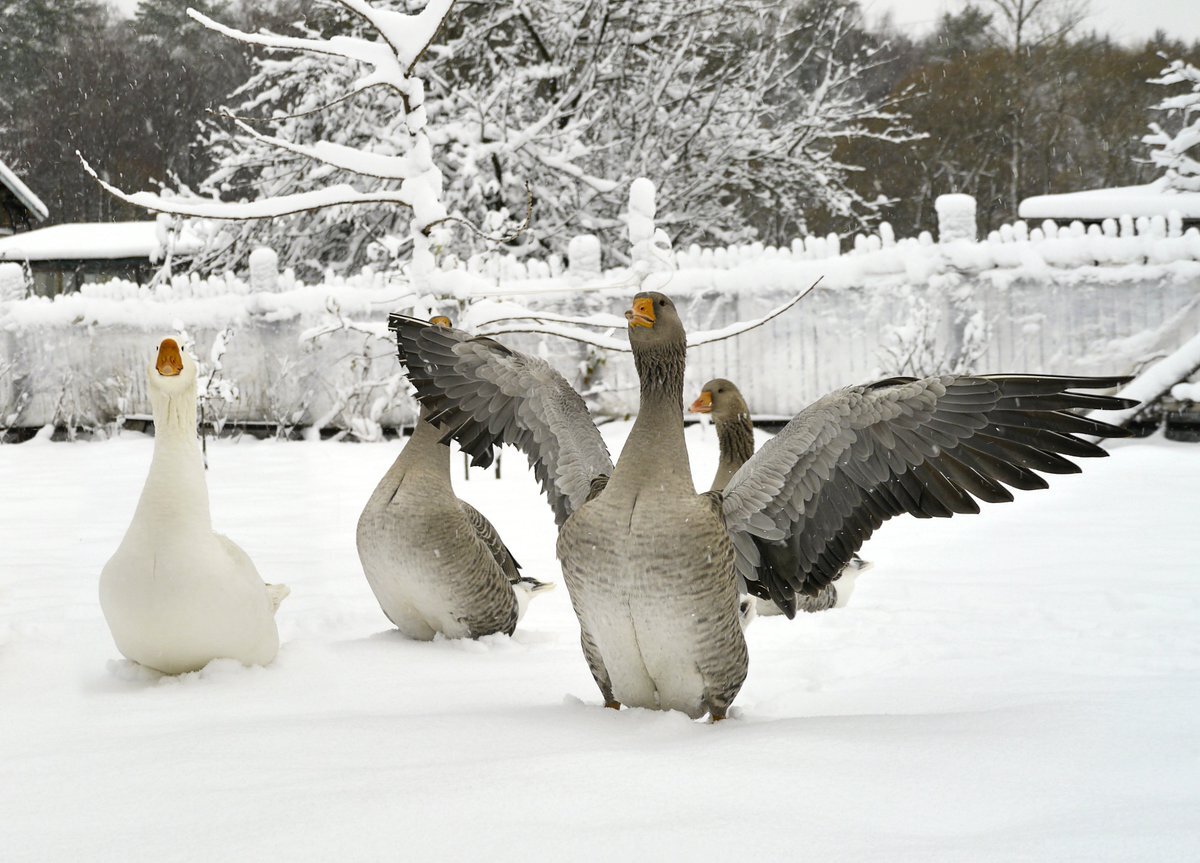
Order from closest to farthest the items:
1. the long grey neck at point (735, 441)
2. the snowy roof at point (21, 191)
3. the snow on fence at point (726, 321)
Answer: the long grey neck at point (735, 441)
the snow on fence at point (726, 321)
the snowy roof at point (21, 191)

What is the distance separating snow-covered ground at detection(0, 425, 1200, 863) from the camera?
6.13ft

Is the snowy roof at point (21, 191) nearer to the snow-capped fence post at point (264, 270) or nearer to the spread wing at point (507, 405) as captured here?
the snow-capped fence post at point (264, 270)

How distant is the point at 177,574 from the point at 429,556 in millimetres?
995

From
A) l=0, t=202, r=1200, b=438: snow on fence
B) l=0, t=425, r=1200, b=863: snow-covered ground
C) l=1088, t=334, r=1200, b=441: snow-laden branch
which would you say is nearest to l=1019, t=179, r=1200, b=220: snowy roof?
l=0, t=202, r=1200, b=438: snow on fence

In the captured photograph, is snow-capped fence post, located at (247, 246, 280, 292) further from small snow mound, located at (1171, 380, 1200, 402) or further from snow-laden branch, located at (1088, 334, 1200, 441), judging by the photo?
small snow mound, located at (1171, 380, 1200, 402)

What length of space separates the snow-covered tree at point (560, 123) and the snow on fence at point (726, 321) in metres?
2.48

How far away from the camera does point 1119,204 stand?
48.4 feet

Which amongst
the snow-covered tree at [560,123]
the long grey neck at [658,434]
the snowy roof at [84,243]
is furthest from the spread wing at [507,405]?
the snowy roof at [84,243]

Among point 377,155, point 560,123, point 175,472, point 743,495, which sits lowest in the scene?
point 743,495

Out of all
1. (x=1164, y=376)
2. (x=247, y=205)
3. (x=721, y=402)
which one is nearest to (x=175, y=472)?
(x=721, y=402)

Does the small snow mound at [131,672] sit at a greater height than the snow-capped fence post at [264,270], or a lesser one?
lesser

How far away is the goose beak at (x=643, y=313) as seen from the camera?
112 inches

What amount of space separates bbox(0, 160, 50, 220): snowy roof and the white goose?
2137cm

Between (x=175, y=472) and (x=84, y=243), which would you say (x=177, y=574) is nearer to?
(x=175, y=472)
